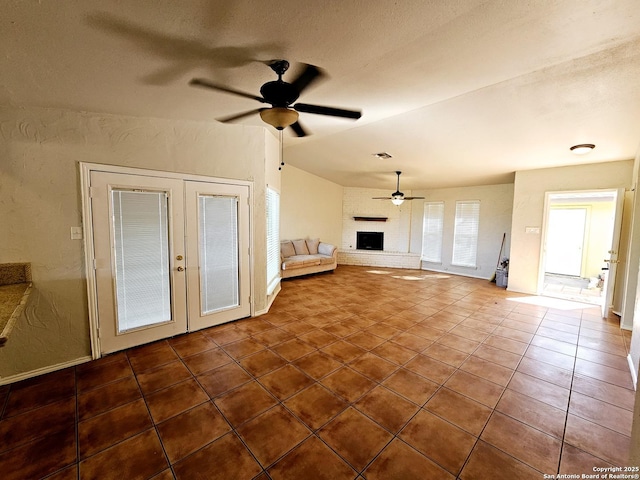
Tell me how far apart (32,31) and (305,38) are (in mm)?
1530

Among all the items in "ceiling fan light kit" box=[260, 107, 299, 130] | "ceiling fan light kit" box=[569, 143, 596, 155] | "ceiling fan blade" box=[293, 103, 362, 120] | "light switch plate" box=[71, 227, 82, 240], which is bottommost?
"light switch plate" box=[71, 227, 82, 240]

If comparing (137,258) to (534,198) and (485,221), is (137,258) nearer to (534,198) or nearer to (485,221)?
(534,198)

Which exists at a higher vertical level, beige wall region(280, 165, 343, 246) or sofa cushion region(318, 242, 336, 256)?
beige wall region(280, 165, 343, 246)

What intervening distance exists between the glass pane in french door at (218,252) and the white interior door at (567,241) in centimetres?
832

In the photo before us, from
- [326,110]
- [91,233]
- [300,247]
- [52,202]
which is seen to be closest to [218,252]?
[91,233]

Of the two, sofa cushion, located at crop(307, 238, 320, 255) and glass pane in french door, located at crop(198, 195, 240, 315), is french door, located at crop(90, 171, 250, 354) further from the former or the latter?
sofa cushion, located at crop(307, 238, 320, 255)

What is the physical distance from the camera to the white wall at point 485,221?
6.51m

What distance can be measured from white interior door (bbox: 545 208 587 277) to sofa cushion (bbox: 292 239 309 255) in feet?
22.1

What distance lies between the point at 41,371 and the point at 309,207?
586 cm

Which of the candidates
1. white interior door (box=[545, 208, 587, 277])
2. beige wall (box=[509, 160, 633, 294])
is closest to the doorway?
white interior door (box=[545, 208, 587, 277])

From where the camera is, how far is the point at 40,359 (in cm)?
240

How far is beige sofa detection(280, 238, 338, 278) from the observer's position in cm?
611

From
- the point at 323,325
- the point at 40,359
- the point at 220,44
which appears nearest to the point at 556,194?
the point at 323,325

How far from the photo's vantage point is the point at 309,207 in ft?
24.0
